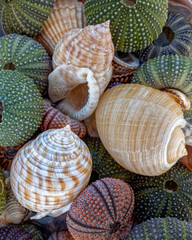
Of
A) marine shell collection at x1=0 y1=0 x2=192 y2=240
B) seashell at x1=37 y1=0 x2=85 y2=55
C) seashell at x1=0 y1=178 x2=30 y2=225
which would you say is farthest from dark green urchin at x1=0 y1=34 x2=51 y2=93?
seashell at x1=0 y1=178 x2=30 y2=225

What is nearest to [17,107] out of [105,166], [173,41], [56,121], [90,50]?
[56,121]

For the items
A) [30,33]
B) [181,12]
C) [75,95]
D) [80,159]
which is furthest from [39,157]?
[181,12]

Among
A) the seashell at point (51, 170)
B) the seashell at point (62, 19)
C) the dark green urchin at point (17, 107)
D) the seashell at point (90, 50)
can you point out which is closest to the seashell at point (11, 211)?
the seashell at point (51, 170)

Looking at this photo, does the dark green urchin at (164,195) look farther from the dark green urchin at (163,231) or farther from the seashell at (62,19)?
the seashell at (62,19)

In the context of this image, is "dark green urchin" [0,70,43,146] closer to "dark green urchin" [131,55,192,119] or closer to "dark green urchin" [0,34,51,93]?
"dark green urchin" [0,34,51,93]

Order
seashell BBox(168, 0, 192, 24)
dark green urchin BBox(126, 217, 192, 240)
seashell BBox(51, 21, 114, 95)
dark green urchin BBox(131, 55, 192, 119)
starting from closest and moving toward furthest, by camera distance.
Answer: dark green urchin BBox(126, 217, 192, 240) → seashell BBox(51, 21, 114, 95) → dark green urchin BBox(131, 55, 192, 119) → seashell BBox(168, 0, 192, 24)

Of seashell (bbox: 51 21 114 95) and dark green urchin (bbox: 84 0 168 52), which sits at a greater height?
dark green urchin (bbox: 84 0 168 52)

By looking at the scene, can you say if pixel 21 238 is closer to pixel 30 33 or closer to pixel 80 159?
pixel 80 159
